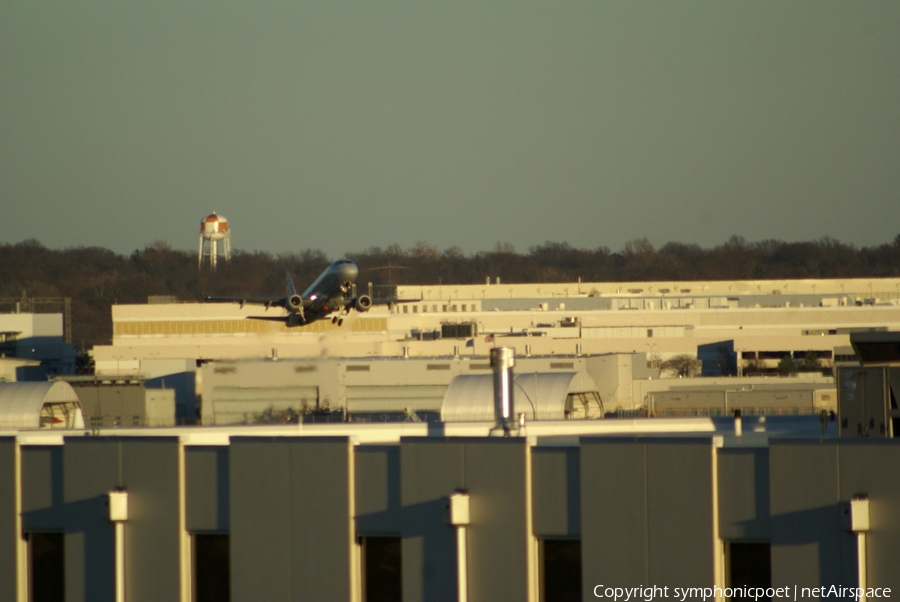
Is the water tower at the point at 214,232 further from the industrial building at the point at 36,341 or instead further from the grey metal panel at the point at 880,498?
the grey metal panel at the point at 880,498

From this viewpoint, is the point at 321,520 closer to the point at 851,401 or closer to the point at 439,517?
the point at 439,517

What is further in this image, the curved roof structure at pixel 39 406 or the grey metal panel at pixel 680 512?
the curved roof structure at pixel 39 406

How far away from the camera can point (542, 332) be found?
138 metres

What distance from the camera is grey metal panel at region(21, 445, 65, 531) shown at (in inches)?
1016

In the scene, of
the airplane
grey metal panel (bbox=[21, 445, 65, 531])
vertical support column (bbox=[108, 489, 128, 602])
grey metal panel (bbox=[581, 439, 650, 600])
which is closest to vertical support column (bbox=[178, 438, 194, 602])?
vertical support column (bbox=[108, 489, 128, 602])

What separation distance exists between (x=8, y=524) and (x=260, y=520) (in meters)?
5.26

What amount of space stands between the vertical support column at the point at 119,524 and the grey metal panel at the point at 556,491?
7796 millimetres

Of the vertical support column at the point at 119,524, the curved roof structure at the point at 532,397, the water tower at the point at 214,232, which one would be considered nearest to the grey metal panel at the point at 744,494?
the vertical support column at the point at 119,524

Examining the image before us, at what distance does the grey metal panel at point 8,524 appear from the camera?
25.9 m

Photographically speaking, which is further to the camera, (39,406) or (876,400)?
(39,406)

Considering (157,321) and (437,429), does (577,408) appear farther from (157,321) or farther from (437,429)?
(157,321)

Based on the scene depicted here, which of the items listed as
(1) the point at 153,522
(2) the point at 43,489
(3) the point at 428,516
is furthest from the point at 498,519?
(2) the point at 43,489

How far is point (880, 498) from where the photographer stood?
21.1 metres

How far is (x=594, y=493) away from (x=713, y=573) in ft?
7.71
